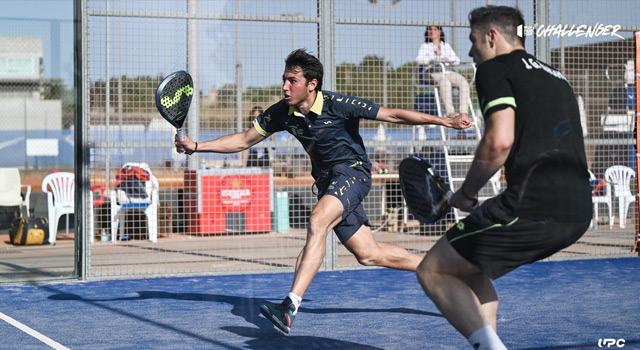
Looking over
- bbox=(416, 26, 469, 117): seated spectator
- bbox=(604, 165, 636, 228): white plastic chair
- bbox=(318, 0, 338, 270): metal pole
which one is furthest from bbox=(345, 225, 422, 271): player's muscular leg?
bbox=(604, 165, 636, 228): white plastic chair

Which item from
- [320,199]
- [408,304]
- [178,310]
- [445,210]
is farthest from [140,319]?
[445,210]

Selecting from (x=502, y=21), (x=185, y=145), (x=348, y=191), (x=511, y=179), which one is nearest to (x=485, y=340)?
(x=511, y=179)

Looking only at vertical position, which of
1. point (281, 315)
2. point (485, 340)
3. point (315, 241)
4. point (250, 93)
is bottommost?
point (281, 315)

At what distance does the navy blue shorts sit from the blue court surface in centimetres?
73

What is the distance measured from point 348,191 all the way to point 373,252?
532 millimetres

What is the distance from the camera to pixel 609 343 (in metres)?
5.59

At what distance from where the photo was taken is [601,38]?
11703 mm

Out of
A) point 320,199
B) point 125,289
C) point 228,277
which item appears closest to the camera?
point 320,199

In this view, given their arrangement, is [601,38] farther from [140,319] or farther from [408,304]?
[140,319]

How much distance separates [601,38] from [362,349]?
772 cm

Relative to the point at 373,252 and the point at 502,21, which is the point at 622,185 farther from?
the point at 502,21

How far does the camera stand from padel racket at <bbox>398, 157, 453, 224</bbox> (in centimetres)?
455

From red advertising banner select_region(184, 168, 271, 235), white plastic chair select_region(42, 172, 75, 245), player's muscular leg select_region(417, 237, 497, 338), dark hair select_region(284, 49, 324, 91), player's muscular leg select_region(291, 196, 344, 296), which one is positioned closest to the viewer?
player's muscular leg select_region(417, 237, 497, 338)

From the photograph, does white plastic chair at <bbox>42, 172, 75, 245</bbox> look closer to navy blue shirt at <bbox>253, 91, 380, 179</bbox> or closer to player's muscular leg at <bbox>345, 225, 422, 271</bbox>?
navy blue shirt at <bbox>253, 91, 380, 179</bbox>
